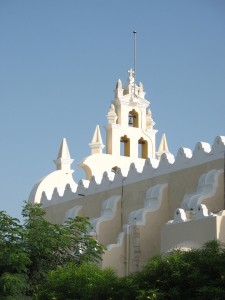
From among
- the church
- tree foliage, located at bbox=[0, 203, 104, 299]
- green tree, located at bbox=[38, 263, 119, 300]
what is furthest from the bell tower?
green tree, located at bbox=[38, 263, 119, 300]

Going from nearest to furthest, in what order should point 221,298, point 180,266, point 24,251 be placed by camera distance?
point 221,298 < point 180,266 < point 24,251

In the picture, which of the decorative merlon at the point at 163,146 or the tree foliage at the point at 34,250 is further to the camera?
the decorative merlon at the point at 163,146

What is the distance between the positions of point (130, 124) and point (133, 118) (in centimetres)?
33

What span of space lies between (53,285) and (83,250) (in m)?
4.01

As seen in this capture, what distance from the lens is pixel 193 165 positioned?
1131 inches

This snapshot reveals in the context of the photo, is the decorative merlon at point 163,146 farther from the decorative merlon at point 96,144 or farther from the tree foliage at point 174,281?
the tree foliage at point 174,281

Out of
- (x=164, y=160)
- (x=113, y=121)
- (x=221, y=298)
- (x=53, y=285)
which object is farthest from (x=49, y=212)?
(x=221, y=298)

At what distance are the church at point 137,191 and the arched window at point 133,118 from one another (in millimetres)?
46

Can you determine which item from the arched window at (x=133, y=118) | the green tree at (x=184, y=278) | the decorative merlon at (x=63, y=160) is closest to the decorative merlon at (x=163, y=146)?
the arched window at (x=133, y=118)

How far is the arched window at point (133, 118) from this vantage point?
38.3m

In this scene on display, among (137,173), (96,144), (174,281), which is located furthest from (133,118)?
(174,281)

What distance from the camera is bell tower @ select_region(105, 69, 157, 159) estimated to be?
123 ft

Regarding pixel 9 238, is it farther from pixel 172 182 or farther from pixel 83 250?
pixel 172 182

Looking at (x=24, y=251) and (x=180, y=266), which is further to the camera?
(x=24, y=251)
